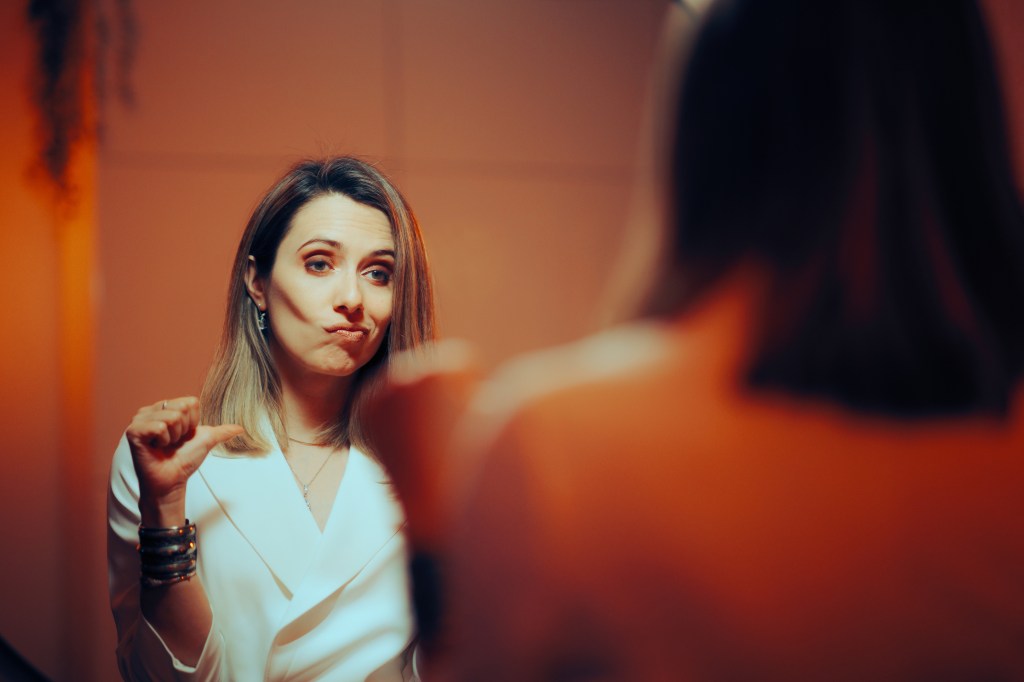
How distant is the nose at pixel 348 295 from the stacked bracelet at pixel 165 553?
368mm

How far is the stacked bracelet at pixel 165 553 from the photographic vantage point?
1.06 m

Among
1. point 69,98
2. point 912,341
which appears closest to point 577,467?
point 912,341

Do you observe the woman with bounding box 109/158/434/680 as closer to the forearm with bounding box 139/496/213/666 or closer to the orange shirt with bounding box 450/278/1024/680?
the forearm with bounding box 139/496/213/666

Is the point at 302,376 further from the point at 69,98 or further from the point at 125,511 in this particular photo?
the point at 69,98

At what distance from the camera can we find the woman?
3.57ft

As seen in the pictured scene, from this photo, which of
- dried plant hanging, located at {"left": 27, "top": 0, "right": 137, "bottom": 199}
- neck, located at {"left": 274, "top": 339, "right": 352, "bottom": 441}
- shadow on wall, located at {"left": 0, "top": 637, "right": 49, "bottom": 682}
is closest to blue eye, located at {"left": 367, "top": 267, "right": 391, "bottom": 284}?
neck, located at {"left": 274, "top": 339, "right": 352, "bottom": 441}

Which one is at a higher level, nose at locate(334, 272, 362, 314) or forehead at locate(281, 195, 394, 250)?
forehead at locate(281, 195, 394, 250)

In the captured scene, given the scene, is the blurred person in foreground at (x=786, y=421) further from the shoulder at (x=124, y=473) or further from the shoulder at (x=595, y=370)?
the shoulder at (x=124, y=473)

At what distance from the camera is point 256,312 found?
132cm

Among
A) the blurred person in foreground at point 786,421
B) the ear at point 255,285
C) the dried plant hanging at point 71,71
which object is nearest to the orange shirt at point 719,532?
the blurred person in foreground at point 786,421

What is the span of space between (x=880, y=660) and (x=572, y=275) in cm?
124

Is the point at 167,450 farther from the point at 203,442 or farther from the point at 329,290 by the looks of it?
the point at 329,290

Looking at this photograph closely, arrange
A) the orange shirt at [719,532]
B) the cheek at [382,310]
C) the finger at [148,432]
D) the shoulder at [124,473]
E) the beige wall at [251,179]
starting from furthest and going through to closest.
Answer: the beige wall at [251,179] < the cheek at [382,310] < the shoulder at [124,473] < the finger at [148,432] < the orange shirt at [719,532]

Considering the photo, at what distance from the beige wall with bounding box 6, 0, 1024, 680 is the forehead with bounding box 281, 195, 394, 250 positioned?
0.85 ft
